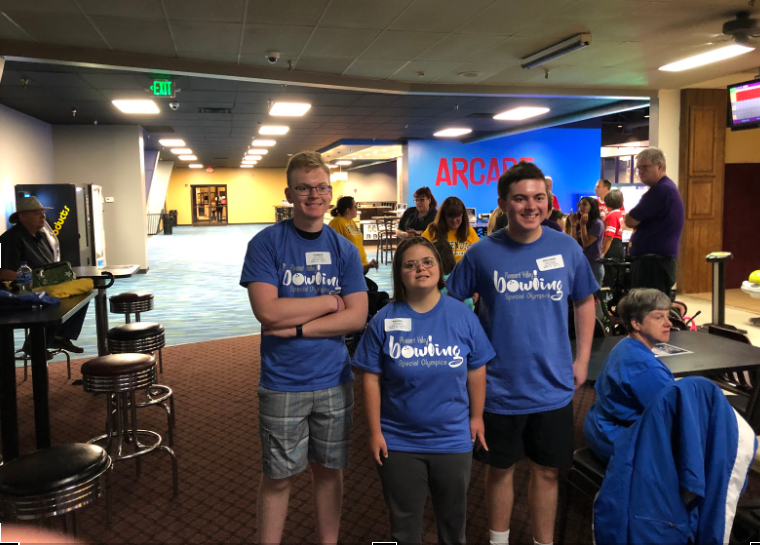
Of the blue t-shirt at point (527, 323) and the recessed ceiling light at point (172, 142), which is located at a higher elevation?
the recessed ceiling light at point (172, 142)

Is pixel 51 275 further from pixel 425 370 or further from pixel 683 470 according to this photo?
pixel 683 470

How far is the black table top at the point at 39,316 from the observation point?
8.70 feet

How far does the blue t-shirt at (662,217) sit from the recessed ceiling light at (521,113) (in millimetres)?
6381

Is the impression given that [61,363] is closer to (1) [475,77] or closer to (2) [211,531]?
(2) [211,531]

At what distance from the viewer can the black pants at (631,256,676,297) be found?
4.20m

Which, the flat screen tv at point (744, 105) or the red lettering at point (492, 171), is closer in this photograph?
the flat screen tv at point (744, 105)

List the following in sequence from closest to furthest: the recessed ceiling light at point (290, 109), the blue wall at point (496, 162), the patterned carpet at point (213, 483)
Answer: the patterned carpet at point (213, 483) < the recessed ceiling light at point (290, 109) < the blue wall at point (496, 162)

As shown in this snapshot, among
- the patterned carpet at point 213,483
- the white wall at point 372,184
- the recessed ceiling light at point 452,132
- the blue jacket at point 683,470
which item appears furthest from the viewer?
the white wall at point 372,184

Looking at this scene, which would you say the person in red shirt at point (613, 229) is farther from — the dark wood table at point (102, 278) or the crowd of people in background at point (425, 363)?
the dark wood table at point (102, 278)

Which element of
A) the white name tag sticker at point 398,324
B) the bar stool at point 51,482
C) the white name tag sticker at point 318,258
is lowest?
the bar stool at point 51,482

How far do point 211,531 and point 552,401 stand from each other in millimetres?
1607

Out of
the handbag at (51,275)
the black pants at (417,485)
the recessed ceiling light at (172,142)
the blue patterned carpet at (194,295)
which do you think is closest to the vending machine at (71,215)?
the blue patterned carpet at (194,295)

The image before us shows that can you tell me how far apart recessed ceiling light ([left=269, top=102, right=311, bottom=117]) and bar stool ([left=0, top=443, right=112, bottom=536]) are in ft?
25.9

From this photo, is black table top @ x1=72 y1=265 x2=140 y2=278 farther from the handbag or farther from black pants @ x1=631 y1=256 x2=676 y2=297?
black pants @ x1=631 y1=256 x2=676 y2=297
